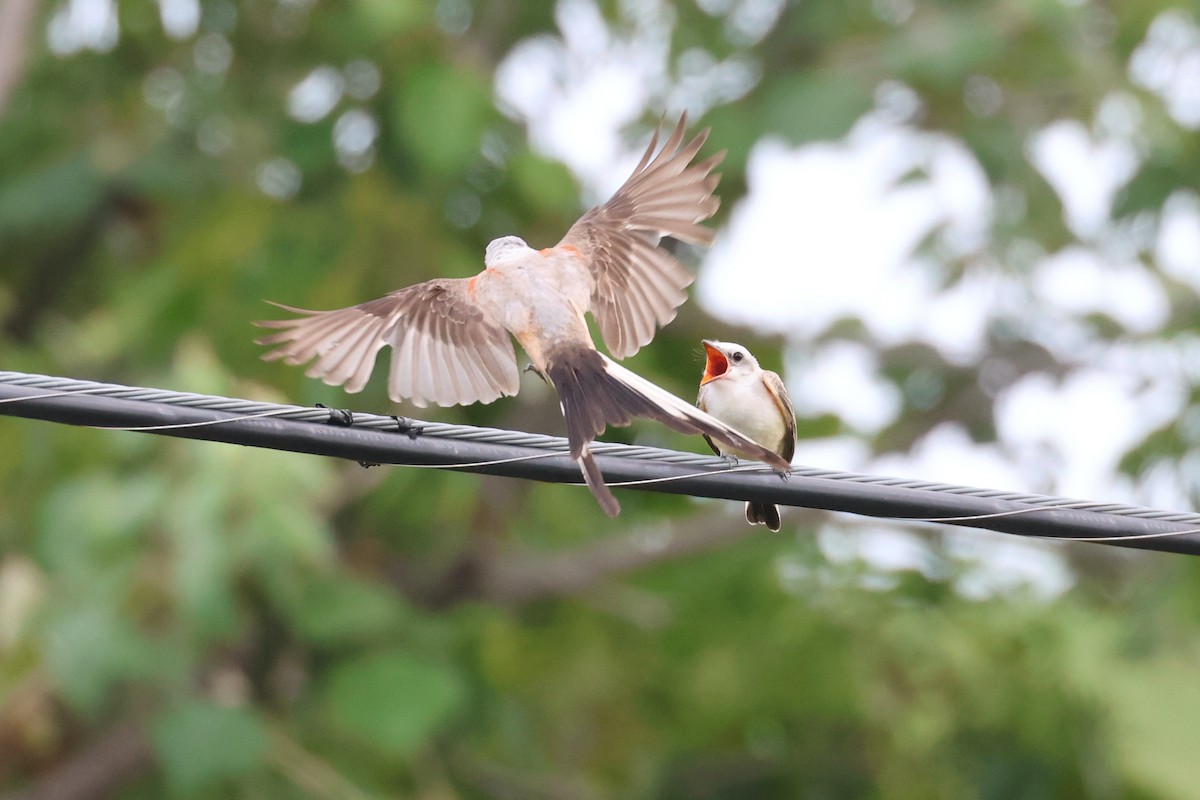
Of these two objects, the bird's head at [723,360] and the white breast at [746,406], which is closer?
the white breast at [746,406]

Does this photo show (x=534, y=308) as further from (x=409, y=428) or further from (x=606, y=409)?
(x=409, y=428)

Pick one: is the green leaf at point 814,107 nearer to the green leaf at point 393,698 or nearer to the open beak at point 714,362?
the green leaf at point 393,698

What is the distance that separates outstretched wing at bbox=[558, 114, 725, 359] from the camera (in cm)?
553

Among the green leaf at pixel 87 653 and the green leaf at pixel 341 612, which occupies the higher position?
the green leaf at pixel 341 612

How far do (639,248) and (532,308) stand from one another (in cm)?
60

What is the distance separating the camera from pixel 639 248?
5785 mm

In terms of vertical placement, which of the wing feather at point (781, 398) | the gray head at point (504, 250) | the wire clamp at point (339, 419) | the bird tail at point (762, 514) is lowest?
the wire clamp at point (339, 419)

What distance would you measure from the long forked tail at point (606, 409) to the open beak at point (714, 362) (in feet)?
3.65

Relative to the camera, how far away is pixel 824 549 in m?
13.6

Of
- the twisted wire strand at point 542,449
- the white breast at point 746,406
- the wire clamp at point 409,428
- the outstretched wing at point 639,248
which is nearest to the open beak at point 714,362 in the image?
the white breast at point 746,406

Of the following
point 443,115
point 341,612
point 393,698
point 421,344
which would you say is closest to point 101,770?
point 341,612

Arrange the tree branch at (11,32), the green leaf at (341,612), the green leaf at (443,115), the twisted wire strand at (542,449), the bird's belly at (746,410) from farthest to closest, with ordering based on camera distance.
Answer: the tree branch at (11,32), the green leaf at (341,612), the green leaf at (443,115), the bird's belly at (746,410), the twisted wire strand at (542,449)

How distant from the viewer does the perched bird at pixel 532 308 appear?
5.37 metres

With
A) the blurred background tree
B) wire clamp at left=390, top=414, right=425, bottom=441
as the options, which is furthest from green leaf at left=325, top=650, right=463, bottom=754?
wire clamp at left=390, top=414, right=425, bottom=441
